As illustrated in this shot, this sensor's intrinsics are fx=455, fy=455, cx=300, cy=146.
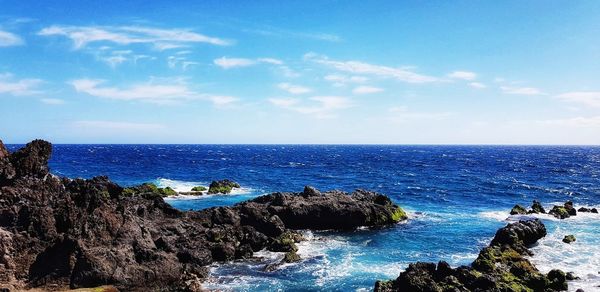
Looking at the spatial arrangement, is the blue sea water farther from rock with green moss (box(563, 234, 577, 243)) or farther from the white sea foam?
rock with green moss (box(563, 234, 577, 243))

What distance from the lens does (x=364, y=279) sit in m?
37.3

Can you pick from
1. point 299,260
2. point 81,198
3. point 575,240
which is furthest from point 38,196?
point 575,240

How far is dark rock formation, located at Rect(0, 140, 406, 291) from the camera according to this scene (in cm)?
3114

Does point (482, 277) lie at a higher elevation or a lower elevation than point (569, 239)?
higher

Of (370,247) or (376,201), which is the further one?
(376,201)

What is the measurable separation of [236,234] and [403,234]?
20.9 metres

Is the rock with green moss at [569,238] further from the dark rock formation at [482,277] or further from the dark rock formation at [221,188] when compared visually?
the dark rock formation at [221,188]

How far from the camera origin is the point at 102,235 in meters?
35.6

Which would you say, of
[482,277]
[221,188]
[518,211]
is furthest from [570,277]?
[221,188]

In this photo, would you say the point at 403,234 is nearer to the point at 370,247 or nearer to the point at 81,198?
the point at 370,247

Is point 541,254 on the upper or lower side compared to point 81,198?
lower

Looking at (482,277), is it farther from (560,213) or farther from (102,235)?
(560,213)

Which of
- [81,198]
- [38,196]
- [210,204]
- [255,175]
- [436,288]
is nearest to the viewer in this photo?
[436,288]

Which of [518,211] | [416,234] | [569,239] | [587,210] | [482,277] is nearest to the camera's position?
[482,277]
